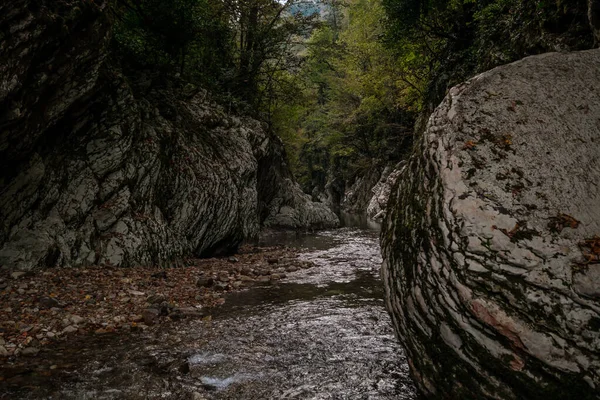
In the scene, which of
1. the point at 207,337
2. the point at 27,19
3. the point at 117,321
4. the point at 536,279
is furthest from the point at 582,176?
the point at 27,19

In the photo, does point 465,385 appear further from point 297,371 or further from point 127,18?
point 127,18

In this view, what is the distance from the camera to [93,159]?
335 inches

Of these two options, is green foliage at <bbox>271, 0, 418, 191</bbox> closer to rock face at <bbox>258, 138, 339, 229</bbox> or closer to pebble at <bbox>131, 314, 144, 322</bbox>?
rock face at <bbox>258, 138, 339, 229</bbox>

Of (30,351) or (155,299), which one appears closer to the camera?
(30,351)

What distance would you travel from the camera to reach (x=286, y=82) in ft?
68.8

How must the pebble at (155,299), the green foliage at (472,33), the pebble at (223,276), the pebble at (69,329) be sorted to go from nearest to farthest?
the pebble at (69,329) < the pebble at (155,299) < the green foliage at (472,33) < the pebble at (223,276)

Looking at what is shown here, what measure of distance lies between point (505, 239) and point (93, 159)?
836 cm

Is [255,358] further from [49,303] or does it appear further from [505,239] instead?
[49,303]

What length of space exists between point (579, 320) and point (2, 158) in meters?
7.80

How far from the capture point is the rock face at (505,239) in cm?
250

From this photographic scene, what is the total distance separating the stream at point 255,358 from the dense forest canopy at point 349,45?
5370mm

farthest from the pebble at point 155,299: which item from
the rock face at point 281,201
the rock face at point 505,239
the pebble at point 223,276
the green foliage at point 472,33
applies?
the rock face at point 281,201

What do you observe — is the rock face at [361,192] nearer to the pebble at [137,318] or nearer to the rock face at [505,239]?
the pebble at [137,318]

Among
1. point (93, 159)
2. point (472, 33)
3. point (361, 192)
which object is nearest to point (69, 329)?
point (93, 159)
